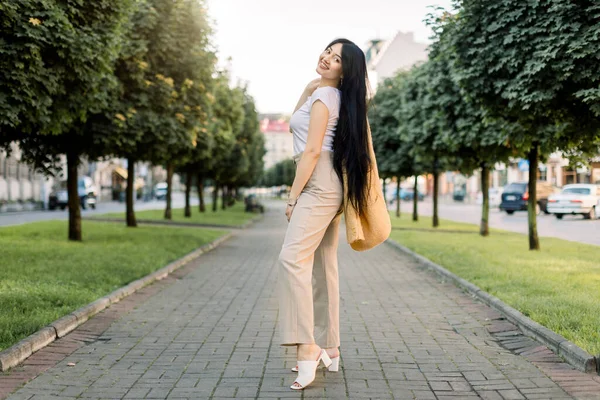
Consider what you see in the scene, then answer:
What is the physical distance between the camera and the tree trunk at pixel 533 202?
47.0 ft

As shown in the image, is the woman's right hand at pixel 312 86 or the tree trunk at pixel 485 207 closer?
the woman's right hand at pixel 312 86

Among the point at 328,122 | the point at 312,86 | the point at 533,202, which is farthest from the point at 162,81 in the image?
the point at 328,122

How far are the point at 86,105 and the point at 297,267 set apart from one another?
6.78 m

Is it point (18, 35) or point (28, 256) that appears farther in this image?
point (28, 256)

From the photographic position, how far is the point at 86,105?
33.5 feet

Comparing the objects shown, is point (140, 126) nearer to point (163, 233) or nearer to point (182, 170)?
point (163, 233)

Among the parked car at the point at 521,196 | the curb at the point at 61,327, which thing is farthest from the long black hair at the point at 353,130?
the parked car at the point at 521,196

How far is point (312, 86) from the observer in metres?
4.75

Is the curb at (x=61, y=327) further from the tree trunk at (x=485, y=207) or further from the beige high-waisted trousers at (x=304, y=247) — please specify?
the tree trunk at (x=485, y=207)

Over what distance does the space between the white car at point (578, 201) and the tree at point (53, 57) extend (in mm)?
24624

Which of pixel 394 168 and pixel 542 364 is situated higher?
pixel 394 168

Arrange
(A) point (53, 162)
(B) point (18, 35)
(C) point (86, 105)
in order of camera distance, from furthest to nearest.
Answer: (A) point (53, 162) → (C) point (86, 105) → (B) point (18, 35)

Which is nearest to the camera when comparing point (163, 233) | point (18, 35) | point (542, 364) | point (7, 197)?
point (542, 364)

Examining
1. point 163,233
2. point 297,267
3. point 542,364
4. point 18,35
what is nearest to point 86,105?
point 18,35
